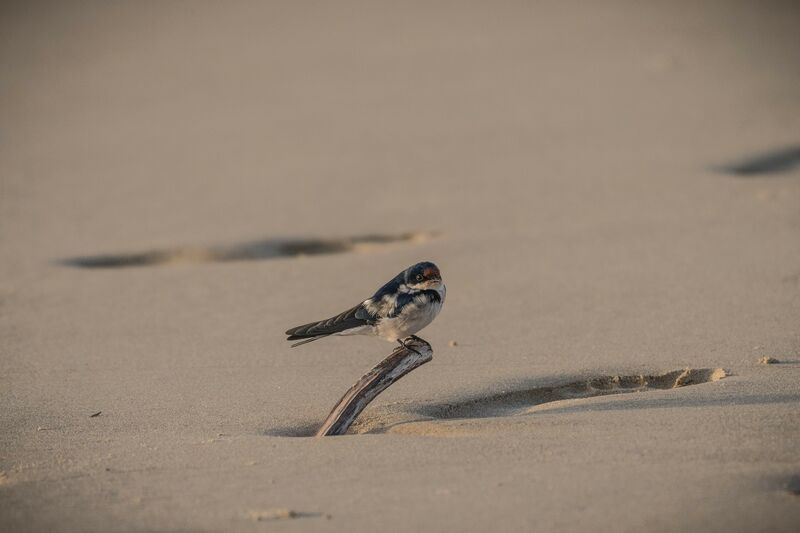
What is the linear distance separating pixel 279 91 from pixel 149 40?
398cm

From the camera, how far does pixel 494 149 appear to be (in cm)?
846

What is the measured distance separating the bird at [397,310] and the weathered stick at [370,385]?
81 mm

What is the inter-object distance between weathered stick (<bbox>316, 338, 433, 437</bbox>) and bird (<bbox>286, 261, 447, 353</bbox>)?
81 mm

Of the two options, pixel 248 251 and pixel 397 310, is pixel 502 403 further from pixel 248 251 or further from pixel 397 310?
pixel 248 251

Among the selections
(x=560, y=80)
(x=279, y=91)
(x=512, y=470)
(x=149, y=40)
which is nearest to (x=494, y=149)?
(x=560, y=80)

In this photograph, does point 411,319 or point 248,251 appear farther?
point 248,251

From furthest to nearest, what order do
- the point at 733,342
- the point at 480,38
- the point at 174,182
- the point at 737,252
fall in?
the point at 480,38 → the point at 174,182 → the point at 737,252 → the point at 733,342

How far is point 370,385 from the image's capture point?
13.8ft

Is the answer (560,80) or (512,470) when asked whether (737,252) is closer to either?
(512,470)

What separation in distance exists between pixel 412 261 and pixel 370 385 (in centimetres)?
214

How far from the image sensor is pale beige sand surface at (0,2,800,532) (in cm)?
351

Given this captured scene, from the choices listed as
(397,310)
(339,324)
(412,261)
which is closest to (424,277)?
(397,310)

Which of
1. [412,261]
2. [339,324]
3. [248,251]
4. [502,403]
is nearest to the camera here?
[339,324]

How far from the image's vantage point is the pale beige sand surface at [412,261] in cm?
351
